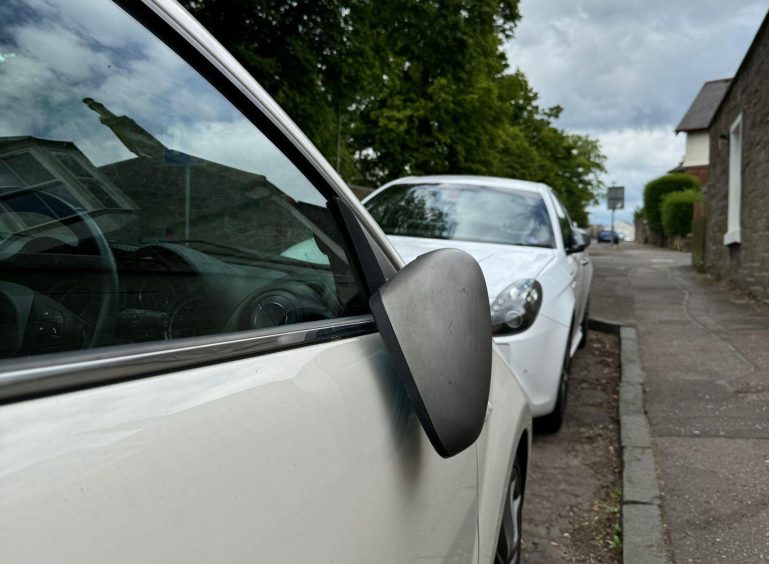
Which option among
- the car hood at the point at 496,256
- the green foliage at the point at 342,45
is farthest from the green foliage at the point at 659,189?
the car hood at the point at 496,256

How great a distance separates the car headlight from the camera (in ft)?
14.3

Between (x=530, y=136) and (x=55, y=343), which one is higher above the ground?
(x=530, y=136)

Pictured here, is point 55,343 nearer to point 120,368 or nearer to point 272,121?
point 120,368

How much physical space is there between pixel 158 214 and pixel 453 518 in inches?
34.8

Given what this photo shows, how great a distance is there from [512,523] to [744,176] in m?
12.0

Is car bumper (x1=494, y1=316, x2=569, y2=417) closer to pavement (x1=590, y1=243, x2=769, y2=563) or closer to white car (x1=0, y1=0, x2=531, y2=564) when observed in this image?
pavement (x1=590, y1=243, x2=769, y2=563)

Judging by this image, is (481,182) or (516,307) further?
(481,182)

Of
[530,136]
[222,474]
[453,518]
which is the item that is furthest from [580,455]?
[530,136]

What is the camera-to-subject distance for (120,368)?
878 mm

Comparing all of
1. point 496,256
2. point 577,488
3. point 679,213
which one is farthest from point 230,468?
point 679,213

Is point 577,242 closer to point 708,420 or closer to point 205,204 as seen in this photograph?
point 708,420

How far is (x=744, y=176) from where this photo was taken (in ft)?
41.3

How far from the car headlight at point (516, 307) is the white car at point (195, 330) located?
278 centimetres

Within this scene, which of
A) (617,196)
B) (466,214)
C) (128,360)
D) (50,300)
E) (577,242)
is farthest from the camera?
(617,196)
